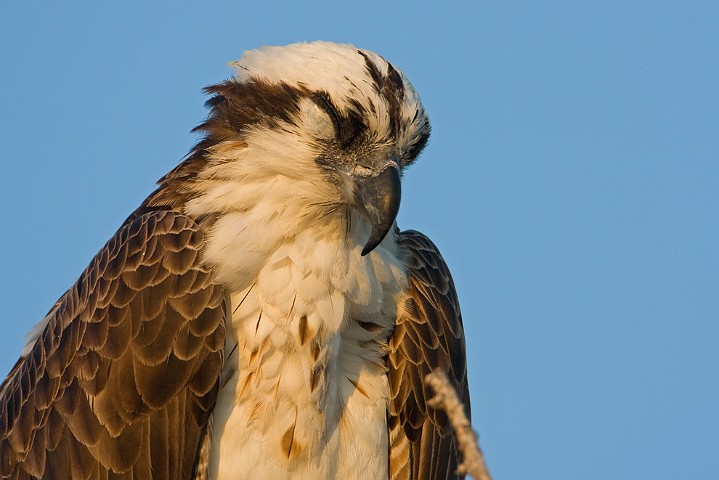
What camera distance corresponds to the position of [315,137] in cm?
669

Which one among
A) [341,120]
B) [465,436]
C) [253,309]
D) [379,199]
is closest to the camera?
[465,436]

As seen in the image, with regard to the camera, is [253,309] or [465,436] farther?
[253,309]

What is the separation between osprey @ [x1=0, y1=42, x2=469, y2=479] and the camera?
6.71 metres

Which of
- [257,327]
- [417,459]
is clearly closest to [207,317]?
[257,327]

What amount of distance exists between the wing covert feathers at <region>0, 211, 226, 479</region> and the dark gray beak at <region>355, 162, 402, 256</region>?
1074 mm

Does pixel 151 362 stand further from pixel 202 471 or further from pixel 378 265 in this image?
pixel 378 265

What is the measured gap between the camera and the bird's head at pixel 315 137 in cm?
662

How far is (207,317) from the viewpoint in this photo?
675 centimetres

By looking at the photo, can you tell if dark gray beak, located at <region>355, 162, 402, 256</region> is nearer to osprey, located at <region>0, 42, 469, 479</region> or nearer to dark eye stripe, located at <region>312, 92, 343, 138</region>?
osprey, located at <region>0, 42, 469, 479</region>

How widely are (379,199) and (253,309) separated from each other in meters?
1.12

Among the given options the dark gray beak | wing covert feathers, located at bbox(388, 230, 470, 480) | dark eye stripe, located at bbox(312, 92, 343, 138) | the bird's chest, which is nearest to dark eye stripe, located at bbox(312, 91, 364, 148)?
dark eye stripe, located at bbox(312, 92, 343, 138)

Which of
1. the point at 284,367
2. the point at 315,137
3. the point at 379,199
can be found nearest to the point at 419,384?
the point at 284,367

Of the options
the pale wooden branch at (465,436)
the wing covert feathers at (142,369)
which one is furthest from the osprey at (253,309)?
the pale wooden branch at (465,436)

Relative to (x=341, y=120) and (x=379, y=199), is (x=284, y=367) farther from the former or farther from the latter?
(x=341, y=120)
